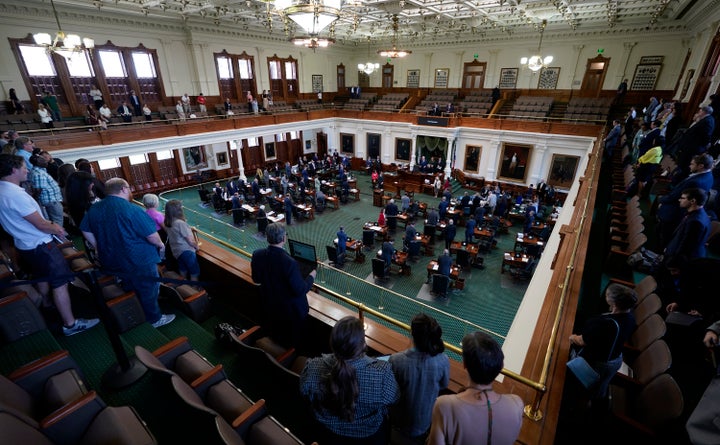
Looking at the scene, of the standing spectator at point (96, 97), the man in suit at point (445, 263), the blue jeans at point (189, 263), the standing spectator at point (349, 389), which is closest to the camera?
the standing spectator at point (349, 389)

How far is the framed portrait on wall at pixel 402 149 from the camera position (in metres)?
20.9

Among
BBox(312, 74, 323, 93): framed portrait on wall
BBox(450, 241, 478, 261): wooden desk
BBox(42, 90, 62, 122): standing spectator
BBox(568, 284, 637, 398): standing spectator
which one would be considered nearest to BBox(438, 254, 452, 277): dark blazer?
BBox(450, 241, 478, 261): wooden desk

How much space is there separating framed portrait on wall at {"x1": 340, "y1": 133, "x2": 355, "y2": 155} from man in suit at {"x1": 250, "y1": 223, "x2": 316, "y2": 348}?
21.1 meters

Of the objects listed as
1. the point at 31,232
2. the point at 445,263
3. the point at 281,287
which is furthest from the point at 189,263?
the point at 445,263

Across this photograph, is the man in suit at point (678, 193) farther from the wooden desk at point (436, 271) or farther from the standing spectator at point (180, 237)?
the standing spectator at point (180, 237)

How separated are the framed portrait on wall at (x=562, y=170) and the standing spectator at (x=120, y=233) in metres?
18.7

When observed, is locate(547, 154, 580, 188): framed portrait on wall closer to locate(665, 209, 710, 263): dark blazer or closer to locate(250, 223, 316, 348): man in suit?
locate(665, 209, 710, 263): dark blazer

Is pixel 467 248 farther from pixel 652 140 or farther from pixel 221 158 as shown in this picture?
pixel 221 158

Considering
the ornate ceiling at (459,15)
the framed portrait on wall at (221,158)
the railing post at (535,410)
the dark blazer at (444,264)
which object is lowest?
the dark blazer at (444,264)

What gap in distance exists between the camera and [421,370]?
1948 millimetres

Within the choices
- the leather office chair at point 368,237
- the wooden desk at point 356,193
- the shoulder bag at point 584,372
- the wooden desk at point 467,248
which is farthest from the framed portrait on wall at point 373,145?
the shoulder bag at point 584,372

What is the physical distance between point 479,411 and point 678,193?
5.11m

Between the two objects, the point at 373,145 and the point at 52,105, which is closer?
the point at 52,105

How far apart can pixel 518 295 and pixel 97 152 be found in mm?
15886
